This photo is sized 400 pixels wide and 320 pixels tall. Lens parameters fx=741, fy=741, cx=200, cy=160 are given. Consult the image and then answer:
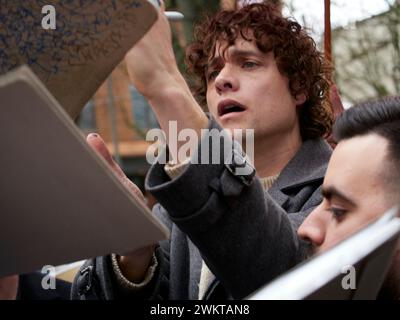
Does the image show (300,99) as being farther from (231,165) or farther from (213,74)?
(231,165)

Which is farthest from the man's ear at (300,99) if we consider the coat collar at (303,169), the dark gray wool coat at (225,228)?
the dark gray wool coat at (225,228)

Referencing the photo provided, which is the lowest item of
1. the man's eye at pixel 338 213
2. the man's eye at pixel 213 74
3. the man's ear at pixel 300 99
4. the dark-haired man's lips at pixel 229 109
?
the man's ear at pixel 300 99

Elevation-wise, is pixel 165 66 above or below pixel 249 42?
above

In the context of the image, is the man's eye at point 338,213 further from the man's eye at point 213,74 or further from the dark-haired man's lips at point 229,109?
the man's eye at point 213,74

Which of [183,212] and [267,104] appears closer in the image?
[183,212]

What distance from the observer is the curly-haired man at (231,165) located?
4.76 feet

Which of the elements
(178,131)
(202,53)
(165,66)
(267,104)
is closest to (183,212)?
(178,131)

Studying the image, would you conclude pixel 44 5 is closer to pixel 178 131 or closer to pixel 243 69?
pixel 178 131

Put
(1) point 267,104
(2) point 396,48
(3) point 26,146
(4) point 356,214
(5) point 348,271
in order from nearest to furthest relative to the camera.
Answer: (3) point 26,146 < (5) point 348,271 < (4) point 356,214 < (1) point 267,104 < (2) point 396,48

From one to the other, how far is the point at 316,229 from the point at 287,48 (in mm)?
1015

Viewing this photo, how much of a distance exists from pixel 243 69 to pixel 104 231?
143 centimetres

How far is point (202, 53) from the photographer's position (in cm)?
249

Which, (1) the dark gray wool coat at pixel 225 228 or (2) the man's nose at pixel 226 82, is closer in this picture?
(1) the dark gray wool coat at pixel 225 228

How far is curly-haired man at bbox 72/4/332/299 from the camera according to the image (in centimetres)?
145
